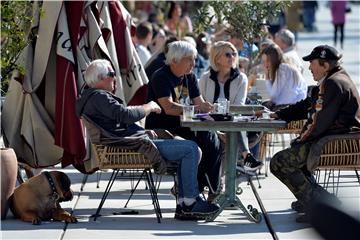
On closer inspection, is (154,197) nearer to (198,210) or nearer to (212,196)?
(198,210)

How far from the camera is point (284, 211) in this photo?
820 cm

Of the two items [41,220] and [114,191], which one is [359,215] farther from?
[114,191]

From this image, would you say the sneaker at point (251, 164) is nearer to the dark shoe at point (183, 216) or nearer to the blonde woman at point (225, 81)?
the blonde woman at point (225, 81)

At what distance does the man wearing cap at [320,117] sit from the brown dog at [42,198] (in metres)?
1.74

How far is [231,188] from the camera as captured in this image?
770 centimetres

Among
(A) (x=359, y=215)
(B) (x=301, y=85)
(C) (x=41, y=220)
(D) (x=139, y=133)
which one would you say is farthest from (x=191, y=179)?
(A) (x=359, y=215)

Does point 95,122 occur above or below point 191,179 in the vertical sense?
above

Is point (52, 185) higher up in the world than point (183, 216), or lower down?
higher up

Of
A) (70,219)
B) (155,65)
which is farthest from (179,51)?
(155,65)

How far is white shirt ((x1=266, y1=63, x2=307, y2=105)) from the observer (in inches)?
415

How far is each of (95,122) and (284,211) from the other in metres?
A: 1.88

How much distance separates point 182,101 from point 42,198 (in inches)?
64.2

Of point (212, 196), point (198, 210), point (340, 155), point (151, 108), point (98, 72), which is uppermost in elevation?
point (98, 72)

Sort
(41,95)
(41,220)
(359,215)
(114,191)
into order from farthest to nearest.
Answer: (114,191), (41,95), (41,220), (359,215)
